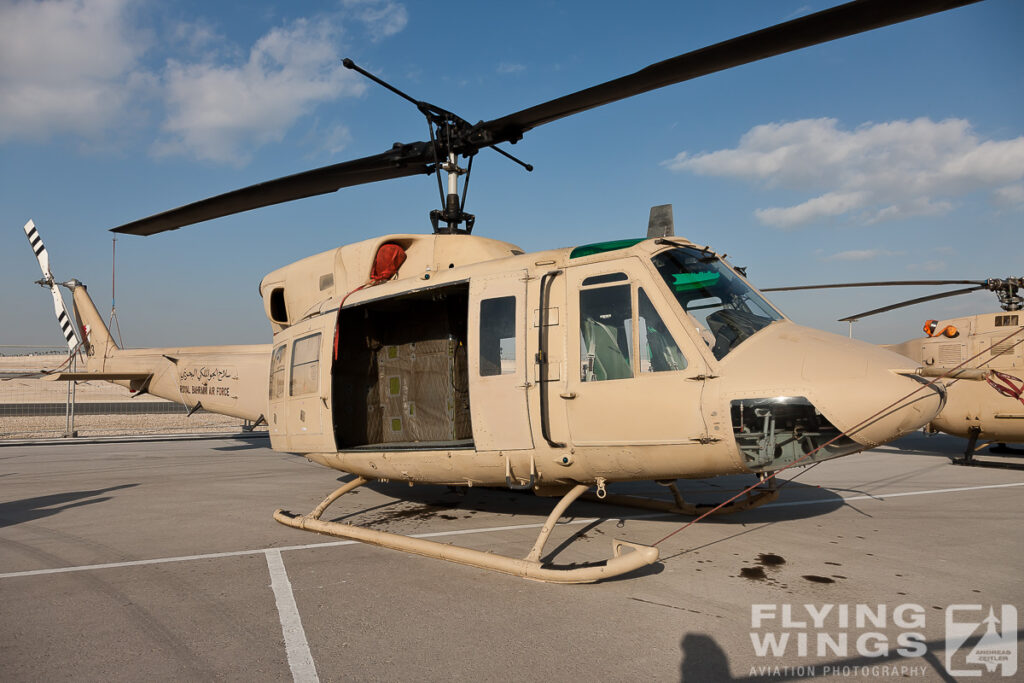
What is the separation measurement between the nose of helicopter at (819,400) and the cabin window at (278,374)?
5.51m

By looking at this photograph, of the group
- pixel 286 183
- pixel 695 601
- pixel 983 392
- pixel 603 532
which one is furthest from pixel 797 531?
pixel 983 392

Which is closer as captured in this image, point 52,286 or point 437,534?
point 437,534

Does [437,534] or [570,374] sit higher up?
[570,374]

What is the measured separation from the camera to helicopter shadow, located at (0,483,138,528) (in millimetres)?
7496

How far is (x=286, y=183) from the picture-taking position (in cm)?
716

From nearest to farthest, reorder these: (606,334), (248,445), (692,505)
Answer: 1. (606,334)
2. (692,505)
3. (248,445)

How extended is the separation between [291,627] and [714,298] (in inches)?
159

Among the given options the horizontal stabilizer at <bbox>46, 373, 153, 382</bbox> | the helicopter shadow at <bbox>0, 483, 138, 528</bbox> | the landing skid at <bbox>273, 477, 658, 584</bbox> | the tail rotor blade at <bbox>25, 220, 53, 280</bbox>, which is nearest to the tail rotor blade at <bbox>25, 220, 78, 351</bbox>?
the tail rotor blade at <bbox>25, 220, 53, 280</bbox>

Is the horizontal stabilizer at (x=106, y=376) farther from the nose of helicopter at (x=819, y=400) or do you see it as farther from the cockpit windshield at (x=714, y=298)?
the nose of helicopter at (x=819, y=400)

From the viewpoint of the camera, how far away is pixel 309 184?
7.23 m

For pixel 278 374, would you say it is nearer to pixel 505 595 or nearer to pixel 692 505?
pixel 505 595

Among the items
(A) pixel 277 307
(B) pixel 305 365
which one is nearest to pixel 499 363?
(B) pixel 305 365

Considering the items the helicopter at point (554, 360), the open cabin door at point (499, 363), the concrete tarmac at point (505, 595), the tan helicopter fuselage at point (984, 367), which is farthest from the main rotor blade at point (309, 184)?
the tan helicopter fuselage at point (984, 367)

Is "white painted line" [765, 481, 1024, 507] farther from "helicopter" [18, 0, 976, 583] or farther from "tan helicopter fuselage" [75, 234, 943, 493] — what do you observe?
"tan helicopter fuselage" [75, 234, 943, 493]
